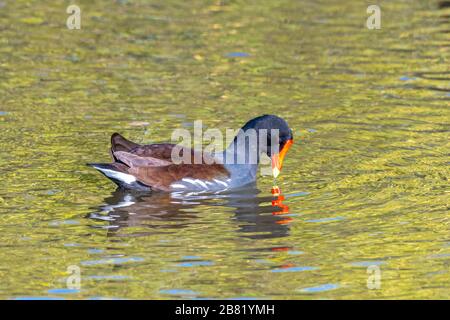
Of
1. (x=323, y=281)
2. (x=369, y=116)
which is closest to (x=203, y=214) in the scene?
(x=323, y=281)

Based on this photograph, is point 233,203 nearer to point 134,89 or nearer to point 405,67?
point 134,89

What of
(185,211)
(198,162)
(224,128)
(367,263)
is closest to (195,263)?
(367,263)

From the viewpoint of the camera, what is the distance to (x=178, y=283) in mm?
8250

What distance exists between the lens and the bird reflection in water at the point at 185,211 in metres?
9.66

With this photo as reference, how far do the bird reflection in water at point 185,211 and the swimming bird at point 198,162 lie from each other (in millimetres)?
133

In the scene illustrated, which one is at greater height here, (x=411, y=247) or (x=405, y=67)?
(x=405, y=67)

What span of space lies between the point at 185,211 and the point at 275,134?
151 centimetres

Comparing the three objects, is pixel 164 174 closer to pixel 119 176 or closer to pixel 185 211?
pixel 119 176

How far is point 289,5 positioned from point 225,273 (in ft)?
33.0

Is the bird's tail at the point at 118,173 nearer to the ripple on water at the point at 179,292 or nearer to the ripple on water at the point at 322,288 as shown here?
the ripple on water at the point at 179,292

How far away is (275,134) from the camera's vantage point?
36.6 ft

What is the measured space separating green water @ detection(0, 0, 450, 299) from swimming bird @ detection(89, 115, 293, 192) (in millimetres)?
255

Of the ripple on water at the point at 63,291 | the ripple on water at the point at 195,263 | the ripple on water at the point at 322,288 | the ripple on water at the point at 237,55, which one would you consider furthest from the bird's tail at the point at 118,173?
the ripple on water at the point at 237,55

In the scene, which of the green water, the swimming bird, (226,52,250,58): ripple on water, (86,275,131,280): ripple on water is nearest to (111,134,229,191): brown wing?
the swimming bird
